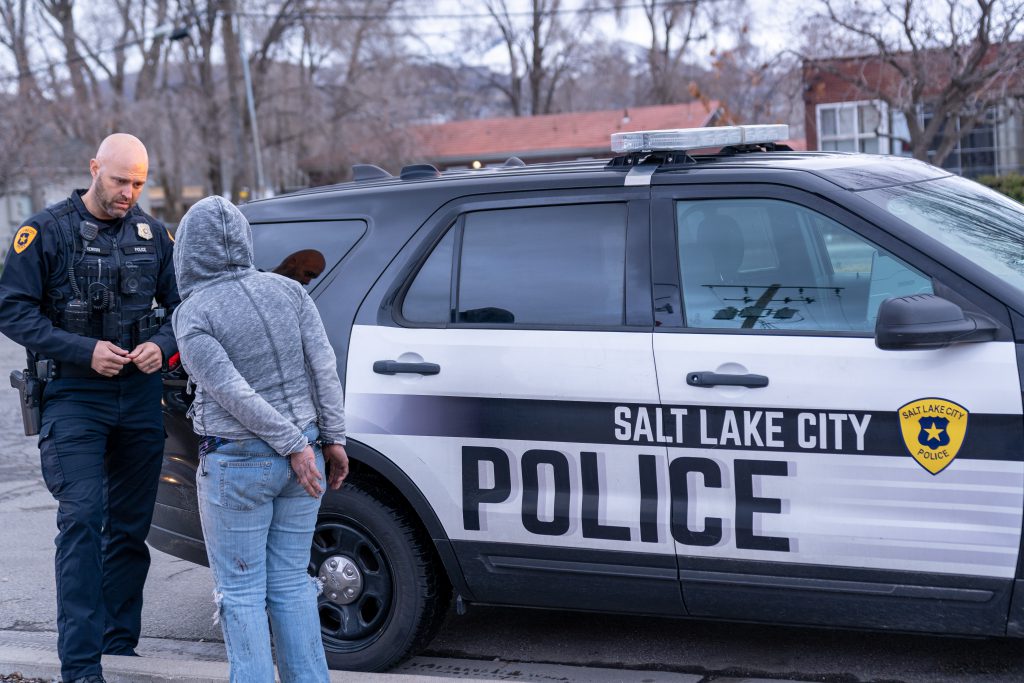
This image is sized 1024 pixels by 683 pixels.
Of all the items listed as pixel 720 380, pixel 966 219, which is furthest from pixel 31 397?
pixel 966 219

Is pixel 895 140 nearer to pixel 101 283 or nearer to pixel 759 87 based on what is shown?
pixel 759 87

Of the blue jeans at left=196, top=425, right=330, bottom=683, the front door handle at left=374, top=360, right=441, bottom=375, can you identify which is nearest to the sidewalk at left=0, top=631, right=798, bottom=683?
the blue jeans at left=196, top=425, right=330, bottom=683

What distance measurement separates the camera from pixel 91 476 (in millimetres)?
3863

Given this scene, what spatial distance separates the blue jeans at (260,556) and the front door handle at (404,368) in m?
0.62

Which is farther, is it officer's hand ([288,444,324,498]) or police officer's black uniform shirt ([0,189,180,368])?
police officer's black uniform shirt ([0,189,180,368])

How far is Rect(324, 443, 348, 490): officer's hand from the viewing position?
11.0ft

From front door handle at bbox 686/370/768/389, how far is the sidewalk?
3.75ft

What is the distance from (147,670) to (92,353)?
3.75 feet

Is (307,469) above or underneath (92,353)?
underneath

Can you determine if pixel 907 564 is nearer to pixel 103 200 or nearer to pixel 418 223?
pixel 418 223

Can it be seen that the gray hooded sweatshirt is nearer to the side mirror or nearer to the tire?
the tire

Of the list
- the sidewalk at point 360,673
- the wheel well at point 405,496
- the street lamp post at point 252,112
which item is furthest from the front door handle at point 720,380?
the street lamp post at point 252,112

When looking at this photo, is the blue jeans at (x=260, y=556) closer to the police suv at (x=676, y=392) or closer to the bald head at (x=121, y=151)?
the police suv at (x=676, y=392)

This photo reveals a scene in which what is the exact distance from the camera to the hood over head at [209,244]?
3162 millimetres
